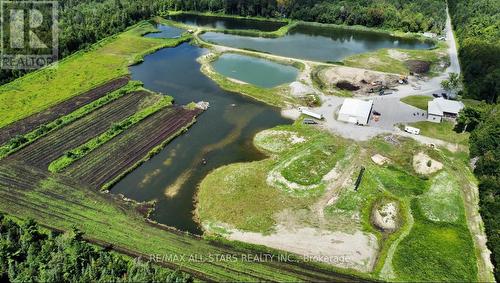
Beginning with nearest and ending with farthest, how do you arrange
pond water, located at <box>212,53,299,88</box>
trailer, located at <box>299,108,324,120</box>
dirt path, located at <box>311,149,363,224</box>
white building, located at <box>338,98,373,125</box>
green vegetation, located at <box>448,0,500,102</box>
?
dirt path, located at <box>311,149,363,224</box> → white building, located at <box>338,98,373,125</box> → trailer, located at <box>299,108,324,120</box> → green vegetation, located at <box>448,0,500,102</box> → pond water, located at <box>212,53,299,88</box>

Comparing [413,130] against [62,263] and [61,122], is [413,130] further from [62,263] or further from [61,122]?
[61,122]

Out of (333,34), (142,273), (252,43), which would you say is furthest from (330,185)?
(333,34)

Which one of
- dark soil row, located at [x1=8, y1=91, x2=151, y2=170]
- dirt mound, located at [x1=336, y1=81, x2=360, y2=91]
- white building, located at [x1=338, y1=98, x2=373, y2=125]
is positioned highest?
dirt mound, located at [x1=336, y1=81, x2=360, y2=91]

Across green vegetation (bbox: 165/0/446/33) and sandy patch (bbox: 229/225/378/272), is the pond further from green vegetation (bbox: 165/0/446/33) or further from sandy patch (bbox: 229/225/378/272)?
sandy patch (bbox: 229/225/378/272)

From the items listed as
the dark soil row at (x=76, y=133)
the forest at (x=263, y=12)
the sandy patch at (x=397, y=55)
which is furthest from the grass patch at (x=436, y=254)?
the forest at (x=263, y=12)

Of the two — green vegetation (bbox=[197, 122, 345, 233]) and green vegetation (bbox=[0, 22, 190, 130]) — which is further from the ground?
green vegetation (bbox=[0, 22, 190, 130])

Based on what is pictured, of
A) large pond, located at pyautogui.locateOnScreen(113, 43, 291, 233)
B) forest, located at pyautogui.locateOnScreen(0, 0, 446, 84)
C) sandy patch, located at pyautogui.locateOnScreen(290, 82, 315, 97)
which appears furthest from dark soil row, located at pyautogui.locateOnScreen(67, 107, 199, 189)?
forest, located at pyautogui.locateOnScreen(0, 0, 446, 84)

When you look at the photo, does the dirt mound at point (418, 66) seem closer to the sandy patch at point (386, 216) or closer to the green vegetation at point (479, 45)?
the green vegetation at point (479, 45)

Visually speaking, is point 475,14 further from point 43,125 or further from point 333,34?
point 43,125
